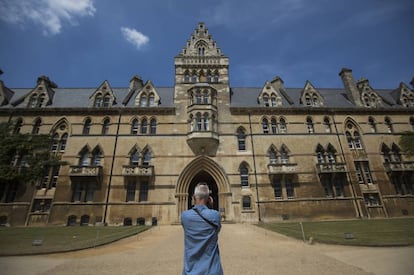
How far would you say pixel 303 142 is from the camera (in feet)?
75.0

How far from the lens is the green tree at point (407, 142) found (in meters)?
21.0

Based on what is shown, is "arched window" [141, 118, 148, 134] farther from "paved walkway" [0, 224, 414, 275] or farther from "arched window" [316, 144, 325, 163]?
"arched window" [316, 144, 325, 163]

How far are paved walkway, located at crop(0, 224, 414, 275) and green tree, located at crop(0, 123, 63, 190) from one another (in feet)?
32.3

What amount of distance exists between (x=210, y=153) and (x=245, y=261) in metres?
14.9

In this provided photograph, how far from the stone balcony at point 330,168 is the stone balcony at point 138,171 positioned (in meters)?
17.9

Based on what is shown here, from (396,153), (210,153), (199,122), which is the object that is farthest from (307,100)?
(210,153)

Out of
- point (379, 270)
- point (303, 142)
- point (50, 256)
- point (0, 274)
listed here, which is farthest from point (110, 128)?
point (379, 270)

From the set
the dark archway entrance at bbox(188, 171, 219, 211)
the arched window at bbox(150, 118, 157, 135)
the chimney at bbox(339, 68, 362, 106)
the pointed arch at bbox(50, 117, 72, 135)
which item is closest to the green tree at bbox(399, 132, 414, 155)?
the chimney at bbox(339, 68, 362, 106)

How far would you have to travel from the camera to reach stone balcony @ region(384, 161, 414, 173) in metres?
21.4

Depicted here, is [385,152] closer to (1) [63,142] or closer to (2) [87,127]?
(2) [87,127]

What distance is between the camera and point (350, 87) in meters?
27.1

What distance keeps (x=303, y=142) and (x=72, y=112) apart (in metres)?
27.4

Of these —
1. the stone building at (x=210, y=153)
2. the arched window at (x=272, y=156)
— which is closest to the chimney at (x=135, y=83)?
the stone building at (x=210, y=153)

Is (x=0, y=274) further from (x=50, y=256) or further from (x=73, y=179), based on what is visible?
(x=73, y=179)
